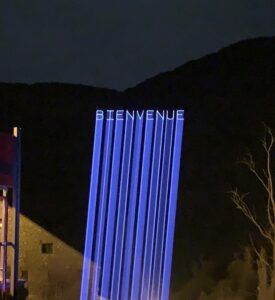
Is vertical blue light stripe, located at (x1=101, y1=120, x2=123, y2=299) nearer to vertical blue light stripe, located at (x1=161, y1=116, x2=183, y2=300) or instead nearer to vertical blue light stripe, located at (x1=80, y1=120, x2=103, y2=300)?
vertical blue light stripe, located at (x1=80, y1=120, x2=103, y2=300)

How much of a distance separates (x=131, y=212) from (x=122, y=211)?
256 millimetres

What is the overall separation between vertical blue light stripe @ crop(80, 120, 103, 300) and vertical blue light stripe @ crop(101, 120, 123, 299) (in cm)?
35

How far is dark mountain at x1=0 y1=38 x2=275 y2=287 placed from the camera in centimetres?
2110

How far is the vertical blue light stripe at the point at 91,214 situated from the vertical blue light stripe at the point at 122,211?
22.6 inches

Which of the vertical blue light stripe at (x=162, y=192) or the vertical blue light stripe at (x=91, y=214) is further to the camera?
the vertical blue light stripe at (x=91, y=214)

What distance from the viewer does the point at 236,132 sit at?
1104 inches

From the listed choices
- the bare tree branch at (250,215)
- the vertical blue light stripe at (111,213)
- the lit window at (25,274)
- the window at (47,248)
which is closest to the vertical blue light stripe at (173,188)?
the vertical blue light stripe at (111,213)

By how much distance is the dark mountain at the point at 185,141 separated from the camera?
69.2 feet

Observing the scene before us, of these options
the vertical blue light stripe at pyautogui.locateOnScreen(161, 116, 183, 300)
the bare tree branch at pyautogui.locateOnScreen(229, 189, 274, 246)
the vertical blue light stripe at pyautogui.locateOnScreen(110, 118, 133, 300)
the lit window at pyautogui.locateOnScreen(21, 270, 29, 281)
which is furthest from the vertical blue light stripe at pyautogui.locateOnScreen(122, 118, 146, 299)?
the bare tree branch at pyautogui.locateOnScreen(229, 189, 274, 246)

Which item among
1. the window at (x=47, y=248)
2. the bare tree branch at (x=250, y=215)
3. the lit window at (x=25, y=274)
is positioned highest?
the bare tree branch at (x=250, y=215)

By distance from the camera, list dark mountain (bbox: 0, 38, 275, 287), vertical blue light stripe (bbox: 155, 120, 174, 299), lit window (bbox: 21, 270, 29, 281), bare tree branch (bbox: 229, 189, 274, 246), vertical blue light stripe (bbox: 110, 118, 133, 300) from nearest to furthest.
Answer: vertical blue light stripe (bbox: 155, 120, 174, 299), vertical blue light stripe (bbox: 110, 118, 133, 300), bare tree branch (bbox: 229, 189, 274, 246), lit window (bbox: 21, 270, 29, 281), dark mountain (bbox: 0, 38, 275, 287)

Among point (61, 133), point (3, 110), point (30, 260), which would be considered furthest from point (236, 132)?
point (30, 260)

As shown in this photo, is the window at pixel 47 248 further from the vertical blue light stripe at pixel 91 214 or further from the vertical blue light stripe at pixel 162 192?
the vertical blue light stripe at pixel 162 192

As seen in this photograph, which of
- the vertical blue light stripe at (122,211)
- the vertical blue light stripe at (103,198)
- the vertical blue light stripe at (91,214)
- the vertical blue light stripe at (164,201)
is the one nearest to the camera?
the vertical blue light stripe at (164,201)
